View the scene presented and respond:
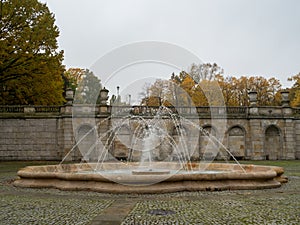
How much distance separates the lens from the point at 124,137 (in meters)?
29.4

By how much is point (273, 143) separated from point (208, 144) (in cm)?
593

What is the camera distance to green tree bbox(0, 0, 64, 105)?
2331 centimetres

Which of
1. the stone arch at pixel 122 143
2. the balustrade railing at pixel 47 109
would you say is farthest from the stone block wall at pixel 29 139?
the stone arch at pixel 122 143

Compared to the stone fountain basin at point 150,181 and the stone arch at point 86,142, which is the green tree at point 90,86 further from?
the stone fountain basin at point 150,181

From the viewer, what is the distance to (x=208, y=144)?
29969mm

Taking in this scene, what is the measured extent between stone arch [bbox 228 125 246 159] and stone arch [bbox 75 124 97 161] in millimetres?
11913

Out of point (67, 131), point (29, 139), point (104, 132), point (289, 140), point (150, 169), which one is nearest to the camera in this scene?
point (150, 169)

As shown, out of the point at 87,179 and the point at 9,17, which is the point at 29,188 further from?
the point at 9,17

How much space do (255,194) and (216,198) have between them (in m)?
A: 1.41

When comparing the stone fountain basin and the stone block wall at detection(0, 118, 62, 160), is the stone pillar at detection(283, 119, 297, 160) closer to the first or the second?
the stone block wall at detection(0, 118, 62, 160)

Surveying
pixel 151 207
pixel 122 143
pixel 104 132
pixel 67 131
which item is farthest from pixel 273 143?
pixel 151 207

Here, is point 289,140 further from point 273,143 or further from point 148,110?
point 148,110

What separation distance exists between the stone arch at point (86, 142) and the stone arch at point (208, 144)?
30.7 feet

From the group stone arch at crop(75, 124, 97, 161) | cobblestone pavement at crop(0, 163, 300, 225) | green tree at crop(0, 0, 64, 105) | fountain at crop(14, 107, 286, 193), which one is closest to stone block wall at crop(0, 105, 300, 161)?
stone arch at crop(75, 124, 97, 161)
